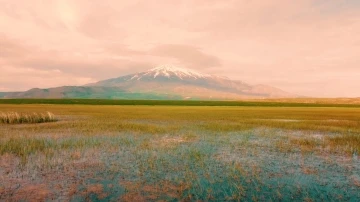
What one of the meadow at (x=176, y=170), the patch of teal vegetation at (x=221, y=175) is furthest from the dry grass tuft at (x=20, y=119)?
the patch of teal vegetation at (x=221, y=175)

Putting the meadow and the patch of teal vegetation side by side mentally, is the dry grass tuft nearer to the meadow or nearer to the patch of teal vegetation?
the meadow

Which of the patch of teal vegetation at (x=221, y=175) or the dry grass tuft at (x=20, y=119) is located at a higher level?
the dry grass tuft at (x=20, y=119)

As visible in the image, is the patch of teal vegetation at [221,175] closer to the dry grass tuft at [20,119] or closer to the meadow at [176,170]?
the meadow at [176,170]

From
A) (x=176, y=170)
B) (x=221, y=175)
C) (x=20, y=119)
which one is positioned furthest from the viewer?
(x=20, y=119)

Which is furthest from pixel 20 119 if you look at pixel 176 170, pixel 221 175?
pixel 221 175

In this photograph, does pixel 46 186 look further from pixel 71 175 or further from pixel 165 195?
pixel 165 195

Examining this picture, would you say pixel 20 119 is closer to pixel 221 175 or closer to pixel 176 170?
pixel 176 170

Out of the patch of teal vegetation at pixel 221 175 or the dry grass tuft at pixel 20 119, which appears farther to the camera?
the dry grass tuft at pixel 20 119

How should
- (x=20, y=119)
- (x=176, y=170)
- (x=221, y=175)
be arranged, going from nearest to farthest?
(x=221, y=175)
(x=176, y=170)
(x=20, y=119)

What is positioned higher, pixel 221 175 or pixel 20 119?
pixel 20 119

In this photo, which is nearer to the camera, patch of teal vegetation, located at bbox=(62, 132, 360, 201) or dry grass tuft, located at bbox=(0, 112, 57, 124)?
patch of teal vegetation, located at bbox=(62, 132, 360, 201)

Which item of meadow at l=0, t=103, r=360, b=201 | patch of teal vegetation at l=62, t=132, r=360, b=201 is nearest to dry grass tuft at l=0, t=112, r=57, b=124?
meadow at l=0, t=103, r=360, b=201

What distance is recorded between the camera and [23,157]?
664 inches

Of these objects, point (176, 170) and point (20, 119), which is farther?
point (20, 119)
